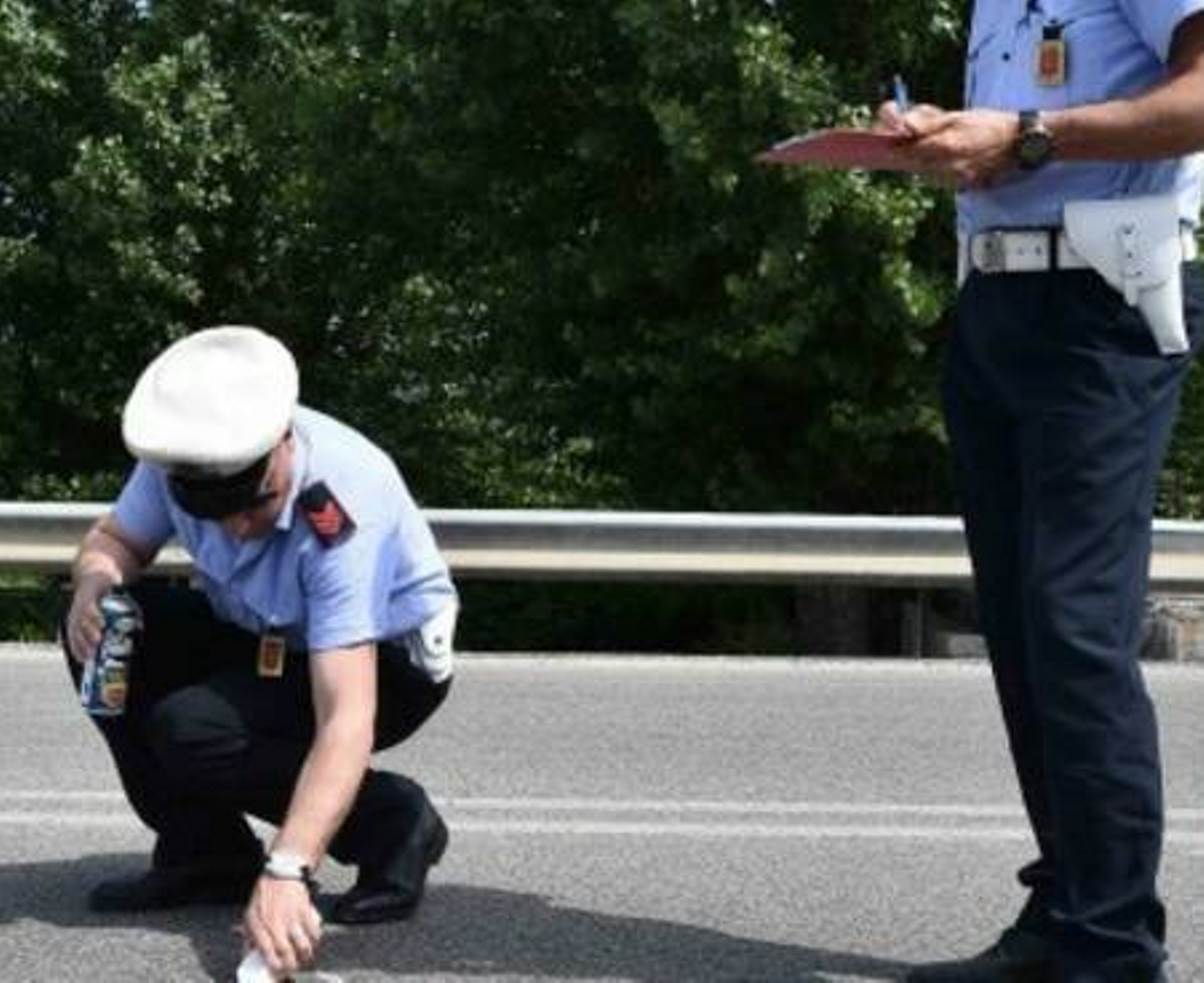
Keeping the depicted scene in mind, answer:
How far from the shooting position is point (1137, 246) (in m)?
3.69

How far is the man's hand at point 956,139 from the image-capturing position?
3.55 meters

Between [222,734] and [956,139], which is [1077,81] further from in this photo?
[222,734]

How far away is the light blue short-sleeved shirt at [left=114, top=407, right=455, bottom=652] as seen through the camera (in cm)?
413

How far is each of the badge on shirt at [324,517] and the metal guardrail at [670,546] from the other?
17.7 feet

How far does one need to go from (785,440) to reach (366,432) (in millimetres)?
5389

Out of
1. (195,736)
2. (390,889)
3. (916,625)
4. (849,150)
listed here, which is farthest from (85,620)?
(916,625)

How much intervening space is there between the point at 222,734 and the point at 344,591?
0.42 metres

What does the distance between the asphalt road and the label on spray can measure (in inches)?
17.6

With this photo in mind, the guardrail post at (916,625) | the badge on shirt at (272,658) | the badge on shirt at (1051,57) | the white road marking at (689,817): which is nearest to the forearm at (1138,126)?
the badge on shirt at (1051,57)

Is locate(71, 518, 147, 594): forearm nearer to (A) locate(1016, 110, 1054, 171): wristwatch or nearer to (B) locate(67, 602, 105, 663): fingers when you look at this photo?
(B) locate(67, 602, 105, 663): fingers

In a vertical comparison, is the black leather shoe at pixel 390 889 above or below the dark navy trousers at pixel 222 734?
below

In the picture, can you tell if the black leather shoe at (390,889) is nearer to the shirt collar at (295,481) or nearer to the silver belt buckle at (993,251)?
the shirt collar at (295,481)

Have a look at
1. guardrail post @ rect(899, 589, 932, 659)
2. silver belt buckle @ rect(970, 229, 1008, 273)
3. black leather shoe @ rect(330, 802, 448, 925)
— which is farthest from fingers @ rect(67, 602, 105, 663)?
guardrail post @ rect(899, 589, 932, 659)

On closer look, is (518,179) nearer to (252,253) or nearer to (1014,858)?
(252,253)
